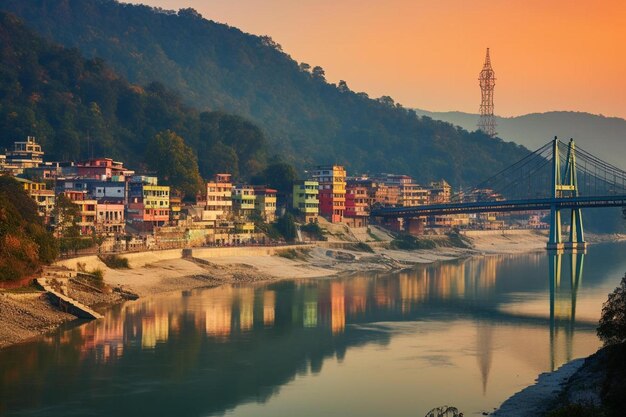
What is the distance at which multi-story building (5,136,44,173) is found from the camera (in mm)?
67850

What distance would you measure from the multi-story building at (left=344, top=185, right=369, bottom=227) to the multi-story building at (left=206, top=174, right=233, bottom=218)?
46.7ft

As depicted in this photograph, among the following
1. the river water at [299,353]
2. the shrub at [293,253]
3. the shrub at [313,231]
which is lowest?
the river water at [299,353]

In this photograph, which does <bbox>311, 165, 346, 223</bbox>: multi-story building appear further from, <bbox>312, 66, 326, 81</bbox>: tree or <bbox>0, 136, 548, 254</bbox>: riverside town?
<bbox>312, 66, 326, 81</bbox>: tree

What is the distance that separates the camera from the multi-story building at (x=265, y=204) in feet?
251

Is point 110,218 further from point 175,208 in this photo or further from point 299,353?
point 299,353

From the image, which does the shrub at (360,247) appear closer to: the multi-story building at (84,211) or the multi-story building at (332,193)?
the multi-story building at (332,193)

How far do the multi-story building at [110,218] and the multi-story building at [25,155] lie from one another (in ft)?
29.0

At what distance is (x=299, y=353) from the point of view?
3369cm

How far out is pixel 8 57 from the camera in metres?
90.0

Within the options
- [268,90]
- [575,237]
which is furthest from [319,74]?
[575,237]

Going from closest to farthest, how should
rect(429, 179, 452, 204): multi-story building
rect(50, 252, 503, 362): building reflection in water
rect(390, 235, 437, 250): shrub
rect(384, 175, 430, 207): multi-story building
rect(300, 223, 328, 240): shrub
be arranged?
rect(50, 252, 503, 362): building reflection in water → rect(300, 223, 328, 240): shrub → rect(390, 235, 437, 250): shrub → rect(384, 175, 430, 207): multi-story building → rect(429, 179, 452, 204): multi-story building

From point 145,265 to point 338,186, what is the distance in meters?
36.3

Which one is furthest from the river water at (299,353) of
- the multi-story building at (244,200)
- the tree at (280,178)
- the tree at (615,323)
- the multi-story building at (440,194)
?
the multi-story building at (440,194)

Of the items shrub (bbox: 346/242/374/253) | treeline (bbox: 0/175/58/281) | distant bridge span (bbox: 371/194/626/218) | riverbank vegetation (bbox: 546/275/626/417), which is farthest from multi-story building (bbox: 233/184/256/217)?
riverbank vegetation (bbox: 546/275/626/417)
